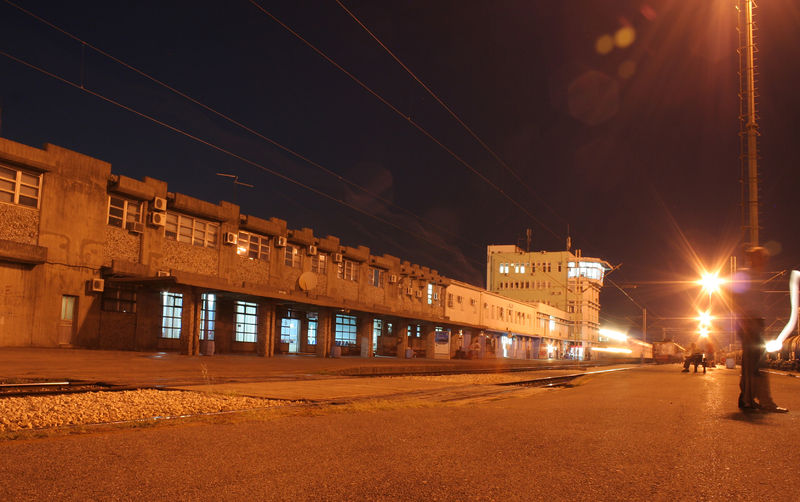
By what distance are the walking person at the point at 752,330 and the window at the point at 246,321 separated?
2849cm

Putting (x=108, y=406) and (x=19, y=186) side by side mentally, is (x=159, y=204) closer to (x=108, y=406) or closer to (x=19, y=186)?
(x=19, y=186)

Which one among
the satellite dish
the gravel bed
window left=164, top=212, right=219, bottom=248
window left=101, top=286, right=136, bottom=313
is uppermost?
window left=164, top=212, right=219, bottom=248

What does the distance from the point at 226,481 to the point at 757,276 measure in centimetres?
969

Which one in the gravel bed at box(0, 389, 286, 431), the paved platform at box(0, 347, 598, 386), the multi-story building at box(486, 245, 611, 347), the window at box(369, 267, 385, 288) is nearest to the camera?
the gravel bed at box(0, 389, 286, 431)

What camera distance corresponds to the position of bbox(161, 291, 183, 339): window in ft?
97.1

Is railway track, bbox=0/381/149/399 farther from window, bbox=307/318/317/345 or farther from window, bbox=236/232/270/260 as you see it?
window, bbox=307/318/317/345

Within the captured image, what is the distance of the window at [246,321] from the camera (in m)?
35.2

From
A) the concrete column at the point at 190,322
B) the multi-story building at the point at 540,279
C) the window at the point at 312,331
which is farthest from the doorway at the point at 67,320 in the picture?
the multi-story building at the point at 540,279

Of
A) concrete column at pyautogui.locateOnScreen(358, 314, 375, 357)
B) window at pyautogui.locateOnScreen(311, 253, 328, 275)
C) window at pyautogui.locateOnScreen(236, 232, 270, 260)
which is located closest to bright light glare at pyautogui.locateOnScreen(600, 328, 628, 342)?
concrete column at pyautogui.locateOnScreen(358, 314, 375, 357)

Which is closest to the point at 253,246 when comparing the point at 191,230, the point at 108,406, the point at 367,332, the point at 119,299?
the point at 191,230

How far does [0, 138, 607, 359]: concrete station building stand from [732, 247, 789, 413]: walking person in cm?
2097

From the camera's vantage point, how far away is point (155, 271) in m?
28.6

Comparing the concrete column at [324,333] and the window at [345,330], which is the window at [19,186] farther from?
the window at [345,330]

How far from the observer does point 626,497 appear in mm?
A: 4578
